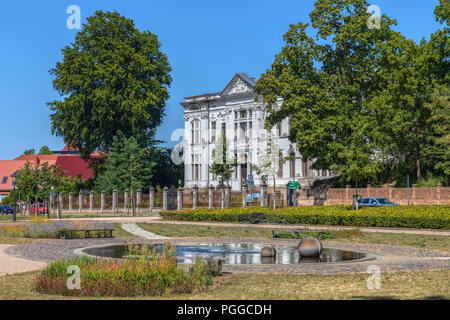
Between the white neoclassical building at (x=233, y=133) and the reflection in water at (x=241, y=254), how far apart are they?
45218 millimetres

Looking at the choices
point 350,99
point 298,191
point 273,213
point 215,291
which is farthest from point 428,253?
point 298,191

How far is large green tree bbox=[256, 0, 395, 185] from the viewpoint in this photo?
47.6 metres

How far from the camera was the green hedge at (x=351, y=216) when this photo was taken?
31.7m

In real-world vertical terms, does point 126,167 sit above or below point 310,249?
above

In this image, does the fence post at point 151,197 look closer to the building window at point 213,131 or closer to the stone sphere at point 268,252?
the building window at point 213,131

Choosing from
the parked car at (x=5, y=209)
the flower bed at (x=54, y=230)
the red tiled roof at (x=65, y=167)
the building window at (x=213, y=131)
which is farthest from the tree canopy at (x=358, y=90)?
the red tiled roof at (x=65, y=167)

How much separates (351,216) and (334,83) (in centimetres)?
1800

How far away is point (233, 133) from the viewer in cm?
7588

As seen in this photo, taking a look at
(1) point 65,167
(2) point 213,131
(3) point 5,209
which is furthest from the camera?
(1) point 65,167

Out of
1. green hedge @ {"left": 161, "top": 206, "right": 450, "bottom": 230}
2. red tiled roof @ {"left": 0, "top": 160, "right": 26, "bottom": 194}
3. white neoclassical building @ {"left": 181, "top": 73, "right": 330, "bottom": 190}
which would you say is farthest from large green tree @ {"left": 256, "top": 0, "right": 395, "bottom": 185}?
red tiled roof @ {"left": 0, "top": 160, "right": 26, "bottom": 194}

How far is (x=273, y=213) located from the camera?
38125mm
